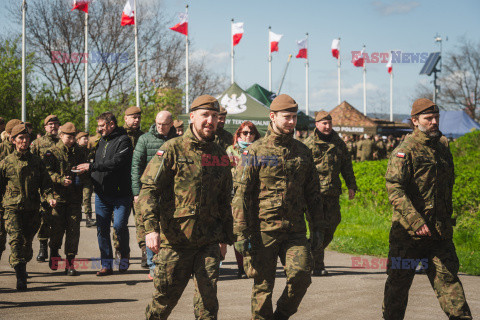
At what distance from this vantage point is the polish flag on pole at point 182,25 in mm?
30359

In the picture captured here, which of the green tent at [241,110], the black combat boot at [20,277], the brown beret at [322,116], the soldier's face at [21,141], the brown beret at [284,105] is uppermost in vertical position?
the green tent at [241,110]

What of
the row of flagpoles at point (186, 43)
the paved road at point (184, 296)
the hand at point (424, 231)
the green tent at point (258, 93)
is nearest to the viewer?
the hand at point (424, 231)

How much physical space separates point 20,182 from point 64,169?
1447 mm

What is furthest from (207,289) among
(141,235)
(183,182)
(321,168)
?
(321,168)

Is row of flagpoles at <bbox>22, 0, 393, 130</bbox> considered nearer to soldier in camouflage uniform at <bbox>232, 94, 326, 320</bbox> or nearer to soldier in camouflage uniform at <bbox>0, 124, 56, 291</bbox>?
soldier in camouflage uniform at <bbox>0, 124, 56, 291</bbox>

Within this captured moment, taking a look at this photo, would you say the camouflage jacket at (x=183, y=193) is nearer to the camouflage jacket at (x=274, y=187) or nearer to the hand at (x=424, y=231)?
the camouflage jacket at (x=274, y=187)

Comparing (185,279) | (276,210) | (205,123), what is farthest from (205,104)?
(185,279)

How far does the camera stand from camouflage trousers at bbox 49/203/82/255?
9086 millimetres

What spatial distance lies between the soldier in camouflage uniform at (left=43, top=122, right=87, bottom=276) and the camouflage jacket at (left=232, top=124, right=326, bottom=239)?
405cm

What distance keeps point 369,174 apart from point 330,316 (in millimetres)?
9848

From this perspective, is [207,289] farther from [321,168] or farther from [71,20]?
[71,20]

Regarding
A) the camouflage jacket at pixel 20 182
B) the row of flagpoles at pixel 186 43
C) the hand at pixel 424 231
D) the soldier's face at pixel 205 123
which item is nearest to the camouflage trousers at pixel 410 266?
the hand at pixel 424 231

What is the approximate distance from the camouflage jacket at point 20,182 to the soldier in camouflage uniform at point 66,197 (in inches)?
32.6

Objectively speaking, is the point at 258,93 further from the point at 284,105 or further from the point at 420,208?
the point at 420,208
